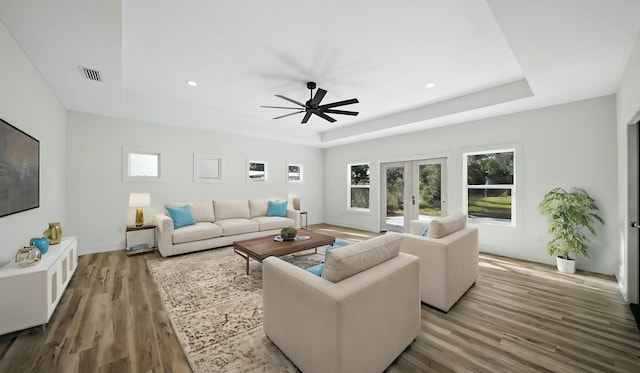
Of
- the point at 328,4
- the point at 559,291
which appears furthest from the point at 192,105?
the point at 559,291

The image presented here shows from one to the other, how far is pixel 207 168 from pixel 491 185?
Answer: 20.3 ft

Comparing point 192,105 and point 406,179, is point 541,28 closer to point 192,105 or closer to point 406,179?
point 406,179

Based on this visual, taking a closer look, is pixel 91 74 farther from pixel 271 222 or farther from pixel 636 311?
pixel 636 311

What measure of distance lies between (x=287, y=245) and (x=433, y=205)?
12.0 feet

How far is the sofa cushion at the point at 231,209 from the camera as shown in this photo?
5668 millimetres

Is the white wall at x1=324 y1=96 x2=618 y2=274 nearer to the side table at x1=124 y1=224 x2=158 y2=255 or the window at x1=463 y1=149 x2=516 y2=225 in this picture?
the window at x1=463 y1=149 x2=516 y2=225

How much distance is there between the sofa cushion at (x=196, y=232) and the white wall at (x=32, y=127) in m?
1.65

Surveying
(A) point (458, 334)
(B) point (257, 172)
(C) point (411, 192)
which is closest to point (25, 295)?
(A) point (458, 334)

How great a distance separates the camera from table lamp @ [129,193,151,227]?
4.60 metres

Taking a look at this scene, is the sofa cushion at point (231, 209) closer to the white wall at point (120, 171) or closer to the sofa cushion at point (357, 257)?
the white wall at point (120, 171)

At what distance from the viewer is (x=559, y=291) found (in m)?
2.97

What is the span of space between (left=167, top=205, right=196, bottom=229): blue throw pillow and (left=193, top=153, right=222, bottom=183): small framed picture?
0.96m

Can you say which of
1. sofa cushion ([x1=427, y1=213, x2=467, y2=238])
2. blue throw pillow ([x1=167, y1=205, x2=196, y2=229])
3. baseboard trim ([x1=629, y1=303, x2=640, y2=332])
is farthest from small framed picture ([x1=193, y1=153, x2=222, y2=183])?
baseboard trim ([x1=629, y1=303, x2=640, y2=332])

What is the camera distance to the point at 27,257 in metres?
2.23
